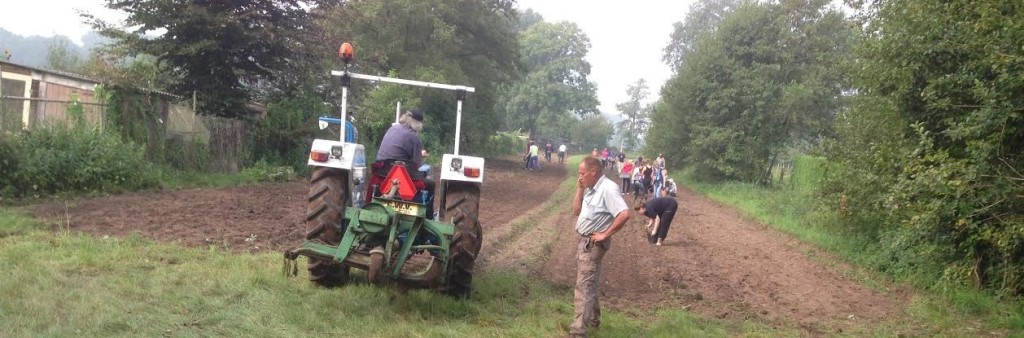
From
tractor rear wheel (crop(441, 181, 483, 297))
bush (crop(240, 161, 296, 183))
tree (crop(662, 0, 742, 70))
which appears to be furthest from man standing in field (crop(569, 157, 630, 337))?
tree (crop(662, 0, 742, 70))

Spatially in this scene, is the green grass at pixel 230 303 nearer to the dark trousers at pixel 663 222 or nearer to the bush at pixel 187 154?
the dark trousers at pixel 663 222

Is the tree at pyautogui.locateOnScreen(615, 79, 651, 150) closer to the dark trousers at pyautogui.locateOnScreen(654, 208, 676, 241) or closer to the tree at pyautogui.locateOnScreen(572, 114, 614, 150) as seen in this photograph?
the tree at pyautogui.locateOnScreen(572, 114, 614, 150)

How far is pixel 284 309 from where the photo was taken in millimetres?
5570

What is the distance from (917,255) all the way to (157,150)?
13.4m

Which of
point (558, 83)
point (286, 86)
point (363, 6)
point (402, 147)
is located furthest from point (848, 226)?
point (558, 83)

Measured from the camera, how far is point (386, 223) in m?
5.67

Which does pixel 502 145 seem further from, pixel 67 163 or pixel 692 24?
pixel 67 163

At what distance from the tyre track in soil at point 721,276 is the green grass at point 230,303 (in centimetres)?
60

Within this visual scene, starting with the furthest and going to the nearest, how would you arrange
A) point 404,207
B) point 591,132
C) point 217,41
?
point 591,132 → point 217,41 → point 404,207

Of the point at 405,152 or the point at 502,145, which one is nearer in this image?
the point at 405,152

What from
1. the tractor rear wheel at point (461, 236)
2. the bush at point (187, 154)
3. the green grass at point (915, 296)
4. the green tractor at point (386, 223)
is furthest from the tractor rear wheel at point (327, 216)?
the bush at point (187, 154)

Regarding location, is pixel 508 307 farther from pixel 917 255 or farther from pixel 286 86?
pixel 286 86

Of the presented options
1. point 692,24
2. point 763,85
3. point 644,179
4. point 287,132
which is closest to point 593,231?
point 287,132

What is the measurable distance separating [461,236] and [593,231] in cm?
123
